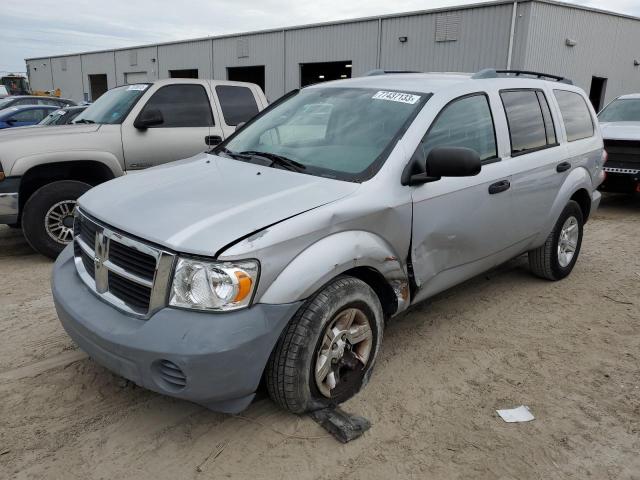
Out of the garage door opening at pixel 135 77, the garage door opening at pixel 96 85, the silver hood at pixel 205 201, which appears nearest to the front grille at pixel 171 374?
the silver hood at pixel 205 201

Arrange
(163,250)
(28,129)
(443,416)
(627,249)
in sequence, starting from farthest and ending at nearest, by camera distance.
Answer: (627,249) < (28,129) < (443,416) < (163,250)

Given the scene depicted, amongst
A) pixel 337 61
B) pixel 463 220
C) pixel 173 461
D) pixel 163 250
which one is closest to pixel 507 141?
pixel 463 220

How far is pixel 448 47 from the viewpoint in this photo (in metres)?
20.1

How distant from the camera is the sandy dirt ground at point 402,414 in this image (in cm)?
254

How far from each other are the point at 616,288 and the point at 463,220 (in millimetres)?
2452

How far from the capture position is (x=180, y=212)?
265 cm

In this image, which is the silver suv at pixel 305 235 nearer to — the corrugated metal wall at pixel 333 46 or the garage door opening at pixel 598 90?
the corrugated metal wall at pixel 333 46

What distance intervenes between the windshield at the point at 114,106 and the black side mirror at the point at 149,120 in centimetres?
18

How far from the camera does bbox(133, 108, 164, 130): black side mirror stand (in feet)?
19.2

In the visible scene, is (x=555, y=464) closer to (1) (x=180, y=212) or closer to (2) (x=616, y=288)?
(1) (x=180, y=212)

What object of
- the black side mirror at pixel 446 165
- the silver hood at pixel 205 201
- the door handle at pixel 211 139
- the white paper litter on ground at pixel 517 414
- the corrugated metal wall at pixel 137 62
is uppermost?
the corrugated metal wall at pixel 137 62

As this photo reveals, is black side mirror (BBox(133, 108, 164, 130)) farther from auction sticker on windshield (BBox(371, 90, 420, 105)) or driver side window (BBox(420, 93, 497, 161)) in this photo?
driver side window (BBox(420, 93, 497, 161))

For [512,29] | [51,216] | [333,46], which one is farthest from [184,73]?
[51,216]

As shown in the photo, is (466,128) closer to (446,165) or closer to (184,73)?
(446,165)
